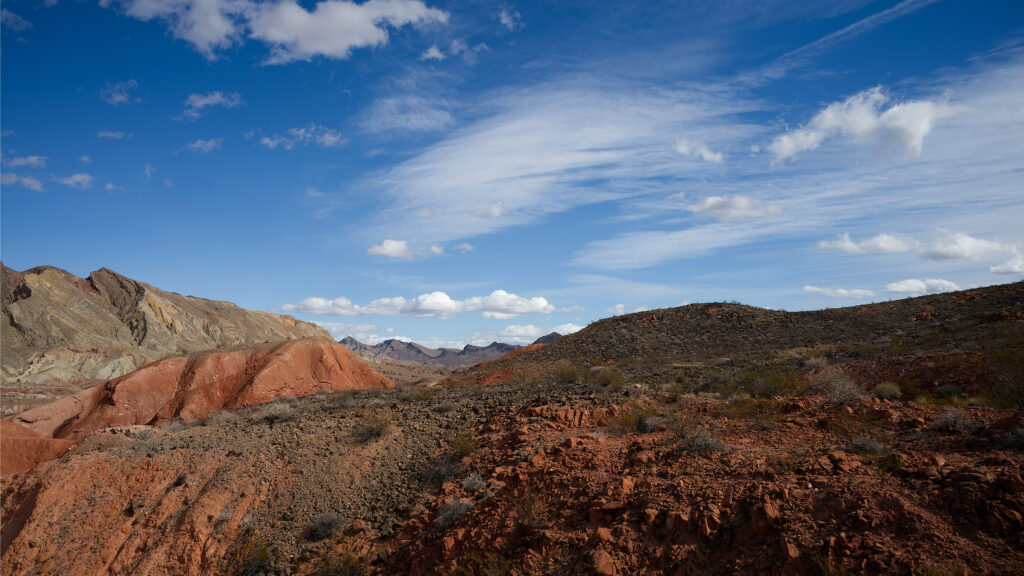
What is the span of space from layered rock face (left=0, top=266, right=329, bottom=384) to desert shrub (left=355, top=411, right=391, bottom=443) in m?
33.6

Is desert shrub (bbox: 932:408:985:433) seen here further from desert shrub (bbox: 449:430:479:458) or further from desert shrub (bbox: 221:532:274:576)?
desert shrub (bbox: 221:532:274:576)

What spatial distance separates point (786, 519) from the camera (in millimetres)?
5465

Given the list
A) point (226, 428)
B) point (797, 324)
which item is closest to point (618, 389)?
point (226, 428)

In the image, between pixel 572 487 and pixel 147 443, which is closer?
pixel 572 487

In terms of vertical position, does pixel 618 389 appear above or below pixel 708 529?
above

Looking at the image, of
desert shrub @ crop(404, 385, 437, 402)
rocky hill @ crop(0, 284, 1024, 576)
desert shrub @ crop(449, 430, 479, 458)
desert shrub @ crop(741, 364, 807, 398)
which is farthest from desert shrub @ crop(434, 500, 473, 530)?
desert shrub @ crop(741, 364, 807, 398)

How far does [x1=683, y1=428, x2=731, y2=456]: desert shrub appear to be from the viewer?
24.6ft

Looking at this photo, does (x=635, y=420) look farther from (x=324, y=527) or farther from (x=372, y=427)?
(x=324, y=527)

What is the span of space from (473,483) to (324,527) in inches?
108

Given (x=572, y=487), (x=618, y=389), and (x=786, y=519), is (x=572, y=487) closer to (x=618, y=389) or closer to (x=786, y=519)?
(x=786, y=519)

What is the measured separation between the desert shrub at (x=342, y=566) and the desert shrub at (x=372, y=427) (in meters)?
3.40

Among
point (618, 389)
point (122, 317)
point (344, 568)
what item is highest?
point (122, 317)

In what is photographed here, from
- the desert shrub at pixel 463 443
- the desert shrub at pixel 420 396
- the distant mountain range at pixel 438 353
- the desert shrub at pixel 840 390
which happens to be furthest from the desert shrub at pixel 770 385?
the distant mountain range at pixel 438 353

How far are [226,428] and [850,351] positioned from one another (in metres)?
21.9
